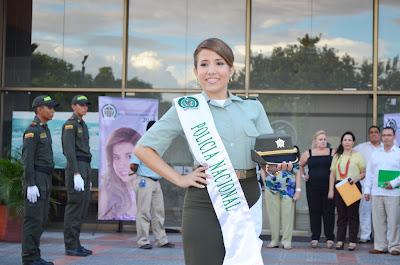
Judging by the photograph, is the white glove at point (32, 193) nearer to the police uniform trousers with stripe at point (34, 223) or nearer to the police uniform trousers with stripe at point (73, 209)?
the police uniform trousers with stripe at point (34, 223)

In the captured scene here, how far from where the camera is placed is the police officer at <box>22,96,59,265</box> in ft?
22.6

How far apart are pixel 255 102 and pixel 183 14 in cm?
806

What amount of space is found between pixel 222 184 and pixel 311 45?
8.07 metres

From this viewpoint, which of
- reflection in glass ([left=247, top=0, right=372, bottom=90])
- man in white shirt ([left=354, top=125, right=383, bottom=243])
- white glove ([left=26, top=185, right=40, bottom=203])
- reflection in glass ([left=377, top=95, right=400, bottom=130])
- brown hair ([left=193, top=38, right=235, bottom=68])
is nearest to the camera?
brown hair ([left=193, top=38, right=235, bottom=68])

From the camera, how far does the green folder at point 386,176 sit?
8602mm

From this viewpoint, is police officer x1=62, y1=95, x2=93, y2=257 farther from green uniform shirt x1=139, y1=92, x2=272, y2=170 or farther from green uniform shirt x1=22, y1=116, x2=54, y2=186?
green uniform shirt x1=139, y1=92, x2=272, y2=170

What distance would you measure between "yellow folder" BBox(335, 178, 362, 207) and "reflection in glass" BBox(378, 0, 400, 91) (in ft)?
8.04

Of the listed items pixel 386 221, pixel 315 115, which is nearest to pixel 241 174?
pixel 386 221

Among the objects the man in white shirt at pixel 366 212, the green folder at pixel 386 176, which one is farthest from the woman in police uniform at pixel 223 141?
the man in white shirt at pixel 366 212

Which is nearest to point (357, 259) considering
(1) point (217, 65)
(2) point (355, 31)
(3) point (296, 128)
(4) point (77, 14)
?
(3) point (296, 128)

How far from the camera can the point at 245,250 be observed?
309 cm

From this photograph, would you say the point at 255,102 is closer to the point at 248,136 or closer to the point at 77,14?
the point at 248,136

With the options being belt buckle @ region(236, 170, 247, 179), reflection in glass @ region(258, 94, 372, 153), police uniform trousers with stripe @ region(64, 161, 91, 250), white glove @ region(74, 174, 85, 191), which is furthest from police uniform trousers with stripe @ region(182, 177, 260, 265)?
reflection in glass @ region(258, 94, 372, 153)

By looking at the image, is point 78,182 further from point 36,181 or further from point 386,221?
point 386,221
